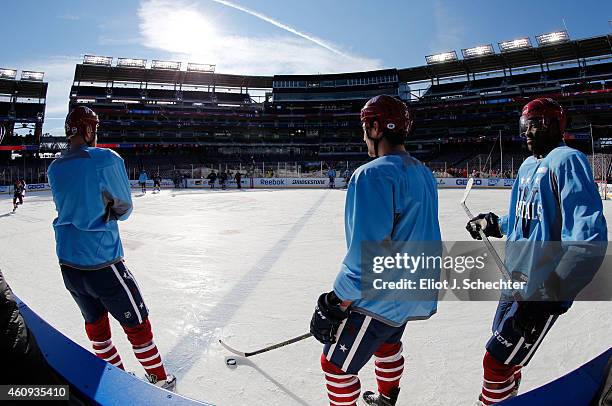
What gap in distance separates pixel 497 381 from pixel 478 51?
56327 millimetres

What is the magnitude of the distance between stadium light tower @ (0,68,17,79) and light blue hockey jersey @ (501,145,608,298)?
61.5 meters

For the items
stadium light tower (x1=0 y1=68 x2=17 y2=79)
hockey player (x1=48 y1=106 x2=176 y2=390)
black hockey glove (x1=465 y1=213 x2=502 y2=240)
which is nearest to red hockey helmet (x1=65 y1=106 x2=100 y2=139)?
hockey player (x1=48 y1=106 x2=176 y2=390)

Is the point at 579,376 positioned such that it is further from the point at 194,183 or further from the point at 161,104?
the point at 161,104

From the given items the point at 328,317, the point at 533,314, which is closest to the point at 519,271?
the point at 533,314

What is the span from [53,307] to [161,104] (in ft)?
187

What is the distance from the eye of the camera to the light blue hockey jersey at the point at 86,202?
2.22 meters

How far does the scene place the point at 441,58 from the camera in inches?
2053

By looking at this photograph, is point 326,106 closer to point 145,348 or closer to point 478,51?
point 478,51

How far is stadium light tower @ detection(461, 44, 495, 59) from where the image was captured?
161 feet

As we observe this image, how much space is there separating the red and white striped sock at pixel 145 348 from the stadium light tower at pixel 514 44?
185 ft

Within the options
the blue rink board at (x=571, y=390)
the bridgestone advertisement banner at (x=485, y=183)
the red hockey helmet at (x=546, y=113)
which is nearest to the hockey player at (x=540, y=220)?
the red hockey helmet at (x=546, y=113)

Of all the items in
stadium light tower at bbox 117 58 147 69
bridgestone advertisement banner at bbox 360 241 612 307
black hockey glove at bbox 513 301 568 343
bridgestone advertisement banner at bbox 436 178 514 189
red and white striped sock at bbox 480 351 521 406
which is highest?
stadium light tower at bbox 117 58 147 69

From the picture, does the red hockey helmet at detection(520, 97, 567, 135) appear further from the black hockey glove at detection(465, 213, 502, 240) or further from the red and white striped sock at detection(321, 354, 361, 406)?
the red and white striped sock at detection(321, 354, 361, 406)

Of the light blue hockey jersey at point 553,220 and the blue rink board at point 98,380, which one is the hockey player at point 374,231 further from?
the blue rink board at point 98,380
